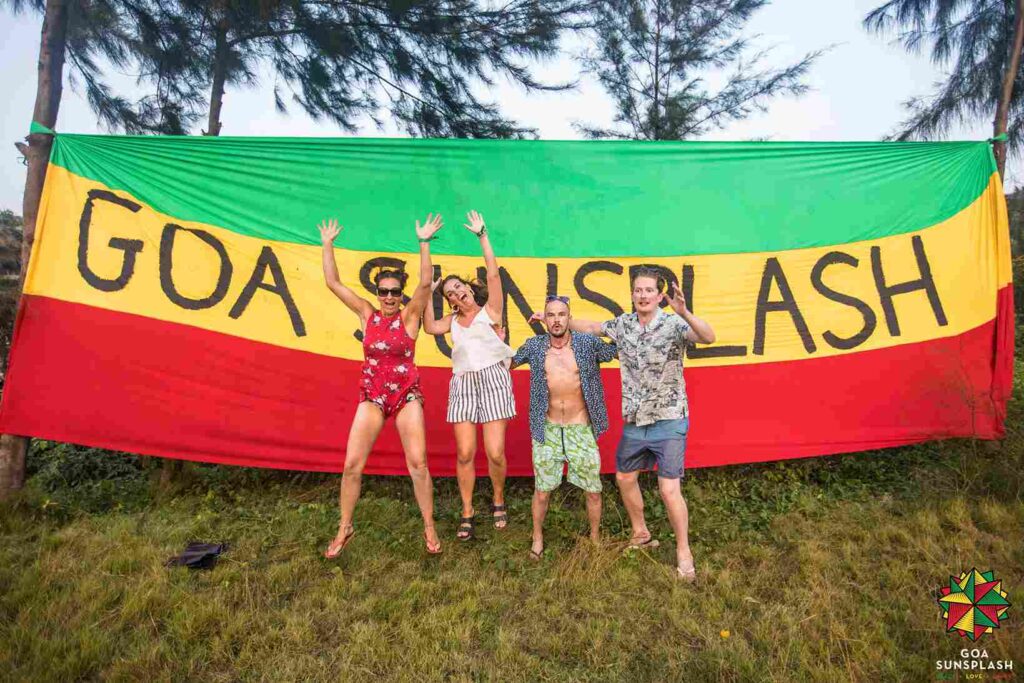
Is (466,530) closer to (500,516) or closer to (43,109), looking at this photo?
(500,516)

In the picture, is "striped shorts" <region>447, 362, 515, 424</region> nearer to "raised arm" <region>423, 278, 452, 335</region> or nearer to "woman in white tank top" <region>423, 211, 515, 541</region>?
"woman in white tank top" <region>423, 211, 515, 541</region>

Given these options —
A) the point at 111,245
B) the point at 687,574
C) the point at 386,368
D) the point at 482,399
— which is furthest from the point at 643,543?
the point at 111,245

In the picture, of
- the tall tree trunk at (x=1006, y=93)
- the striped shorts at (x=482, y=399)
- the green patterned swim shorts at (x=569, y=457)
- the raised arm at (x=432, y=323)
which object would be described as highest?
the tall tree trunk at (x=1006, y=93)

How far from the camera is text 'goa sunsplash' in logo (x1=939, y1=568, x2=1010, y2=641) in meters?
2.37

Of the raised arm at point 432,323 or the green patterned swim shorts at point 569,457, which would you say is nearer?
the green patterned swim shorts at point 569,457

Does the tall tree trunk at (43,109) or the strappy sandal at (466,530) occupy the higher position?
the tall tree trunk at (43,109)

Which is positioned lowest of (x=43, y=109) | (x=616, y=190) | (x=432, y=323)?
(x=432, y=323)

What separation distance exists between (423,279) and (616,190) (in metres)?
2.19

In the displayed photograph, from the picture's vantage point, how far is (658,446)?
300cm

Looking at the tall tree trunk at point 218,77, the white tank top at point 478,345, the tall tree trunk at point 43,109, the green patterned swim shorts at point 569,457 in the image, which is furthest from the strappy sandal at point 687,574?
the tall tree trunk at point 218,77

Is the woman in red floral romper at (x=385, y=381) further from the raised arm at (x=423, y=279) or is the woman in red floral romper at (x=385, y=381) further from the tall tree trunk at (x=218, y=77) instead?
the tall tree trunk at (x=218, y=77)

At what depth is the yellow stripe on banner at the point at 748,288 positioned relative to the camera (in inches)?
165

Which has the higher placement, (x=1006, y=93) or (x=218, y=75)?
(x=218, y=75)

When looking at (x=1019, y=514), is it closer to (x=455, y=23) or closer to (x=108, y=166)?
(x=455, y=23)
